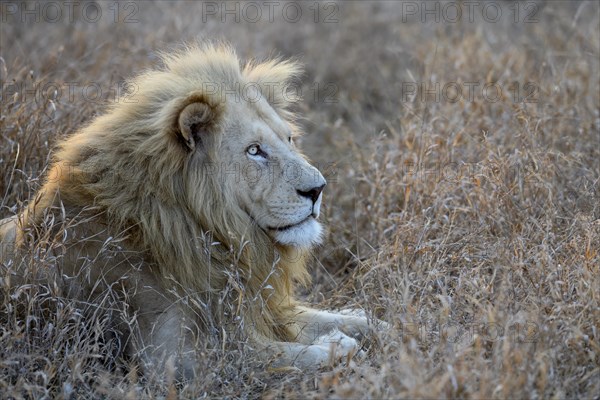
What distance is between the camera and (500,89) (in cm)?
629

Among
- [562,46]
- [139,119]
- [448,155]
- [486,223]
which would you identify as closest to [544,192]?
[486,223]

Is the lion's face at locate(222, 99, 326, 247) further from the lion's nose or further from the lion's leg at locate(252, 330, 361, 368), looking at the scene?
the lion's leg at locate(252, 330, 361, 368)

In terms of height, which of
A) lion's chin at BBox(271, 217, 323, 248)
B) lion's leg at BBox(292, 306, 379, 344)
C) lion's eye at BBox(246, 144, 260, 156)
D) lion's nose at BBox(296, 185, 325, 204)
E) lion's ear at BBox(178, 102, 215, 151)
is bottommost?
lion's leg at BBox(292, 306, 379, 344)

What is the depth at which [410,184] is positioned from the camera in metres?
5.15

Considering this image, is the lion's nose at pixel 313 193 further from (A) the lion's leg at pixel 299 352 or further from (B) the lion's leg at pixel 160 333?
(B) the lion's leg at pixel 160 333

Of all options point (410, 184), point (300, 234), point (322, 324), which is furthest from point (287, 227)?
point (410, 184)

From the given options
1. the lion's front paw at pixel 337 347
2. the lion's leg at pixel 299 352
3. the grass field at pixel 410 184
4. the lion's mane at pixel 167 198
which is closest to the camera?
the grass field at pixel 410 184

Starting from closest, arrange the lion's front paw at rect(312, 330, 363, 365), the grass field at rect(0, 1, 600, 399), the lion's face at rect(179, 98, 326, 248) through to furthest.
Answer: the grass field at rect(0, 1, 600, 399)
the lion's front paw at rect(312, 330, 363, 365)
the lion's face at rect(179, 98, 326, 248)

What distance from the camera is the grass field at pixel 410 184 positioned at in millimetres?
3385

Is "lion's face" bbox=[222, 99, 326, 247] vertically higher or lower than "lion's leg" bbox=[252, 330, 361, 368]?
higher

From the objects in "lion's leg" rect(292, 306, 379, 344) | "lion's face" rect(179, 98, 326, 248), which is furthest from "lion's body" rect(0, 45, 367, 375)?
"lion's leg" rect(292, 306, 379, 344)

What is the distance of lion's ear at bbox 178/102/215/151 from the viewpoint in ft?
12.7

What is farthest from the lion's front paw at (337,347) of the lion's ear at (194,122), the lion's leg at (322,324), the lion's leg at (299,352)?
the lion's ear at (194,122)

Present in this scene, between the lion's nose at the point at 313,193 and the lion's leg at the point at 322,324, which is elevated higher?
the lion's nose at the point at 313,193
